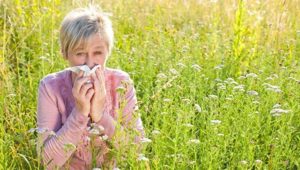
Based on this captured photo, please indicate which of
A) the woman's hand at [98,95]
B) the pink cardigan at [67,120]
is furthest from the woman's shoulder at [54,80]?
the woman's hand at [98,95]

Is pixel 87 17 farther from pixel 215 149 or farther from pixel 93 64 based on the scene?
pixel 215 149

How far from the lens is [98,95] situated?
8.73 ft

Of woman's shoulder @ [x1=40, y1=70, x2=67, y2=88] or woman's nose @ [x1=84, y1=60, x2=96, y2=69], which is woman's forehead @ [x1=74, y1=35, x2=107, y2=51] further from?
woman's shoulder @ [x1=40, y1=70, x2=67, y2=88]

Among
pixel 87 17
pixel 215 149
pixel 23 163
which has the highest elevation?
pixel 87 17

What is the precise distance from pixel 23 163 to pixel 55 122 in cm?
41

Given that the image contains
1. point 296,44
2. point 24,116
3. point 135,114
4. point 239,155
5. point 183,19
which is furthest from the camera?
point 183,19

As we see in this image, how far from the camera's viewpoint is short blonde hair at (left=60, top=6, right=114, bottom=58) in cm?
284

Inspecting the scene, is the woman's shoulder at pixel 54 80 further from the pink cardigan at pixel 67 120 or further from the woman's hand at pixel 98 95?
the woman's hand at pixel 98 95

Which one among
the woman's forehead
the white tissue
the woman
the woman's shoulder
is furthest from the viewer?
the woman's shoulder

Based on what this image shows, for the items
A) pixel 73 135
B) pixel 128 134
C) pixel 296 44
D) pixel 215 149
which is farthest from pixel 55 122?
pixel 296 44

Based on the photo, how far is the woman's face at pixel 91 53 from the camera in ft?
9.34

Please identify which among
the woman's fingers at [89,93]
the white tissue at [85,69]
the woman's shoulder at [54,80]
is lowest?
the woman's shoulder at [54,80]

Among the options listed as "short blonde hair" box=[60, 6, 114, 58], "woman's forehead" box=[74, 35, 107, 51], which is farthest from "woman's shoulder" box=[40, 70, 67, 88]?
"woman's forehead" box=[74, 35, 107, 51]

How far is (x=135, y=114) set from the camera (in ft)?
8.66
